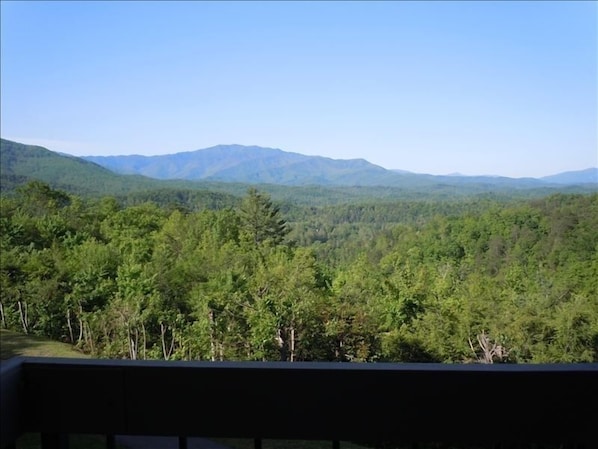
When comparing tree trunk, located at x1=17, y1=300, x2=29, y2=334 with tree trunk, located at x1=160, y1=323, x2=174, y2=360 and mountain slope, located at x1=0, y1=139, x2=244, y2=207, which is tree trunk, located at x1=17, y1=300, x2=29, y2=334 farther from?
tree trunk, located at x1=160, y1=323, x2=174, y2=360

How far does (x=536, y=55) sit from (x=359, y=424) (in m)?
9.85

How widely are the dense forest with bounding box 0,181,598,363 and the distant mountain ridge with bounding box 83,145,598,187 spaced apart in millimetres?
876

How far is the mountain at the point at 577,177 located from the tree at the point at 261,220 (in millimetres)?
4790

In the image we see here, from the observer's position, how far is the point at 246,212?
364 inches

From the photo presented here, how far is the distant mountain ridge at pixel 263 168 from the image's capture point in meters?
10.1

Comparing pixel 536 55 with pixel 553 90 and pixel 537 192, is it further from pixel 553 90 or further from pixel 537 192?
pixel 537 192

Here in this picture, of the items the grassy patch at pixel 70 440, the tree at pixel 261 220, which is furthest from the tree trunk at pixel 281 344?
the grassy patch at pixel 70 440

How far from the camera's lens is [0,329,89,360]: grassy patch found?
7477mm

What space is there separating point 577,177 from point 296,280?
16.1 feet

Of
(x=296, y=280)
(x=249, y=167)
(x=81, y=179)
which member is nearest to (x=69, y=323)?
(x=81, y=179)

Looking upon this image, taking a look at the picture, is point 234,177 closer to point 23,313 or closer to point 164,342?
point 164,342

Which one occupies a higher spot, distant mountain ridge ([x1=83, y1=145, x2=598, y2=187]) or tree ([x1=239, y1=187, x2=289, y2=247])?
distant mountain ridge ([x1=83, y1=145, x2=598, y2=187])

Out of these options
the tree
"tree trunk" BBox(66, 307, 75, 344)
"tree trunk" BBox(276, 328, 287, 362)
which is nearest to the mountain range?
the tree

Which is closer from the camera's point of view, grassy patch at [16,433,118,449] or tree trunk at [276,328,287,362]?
grassy patch at [16,433,118,449]
